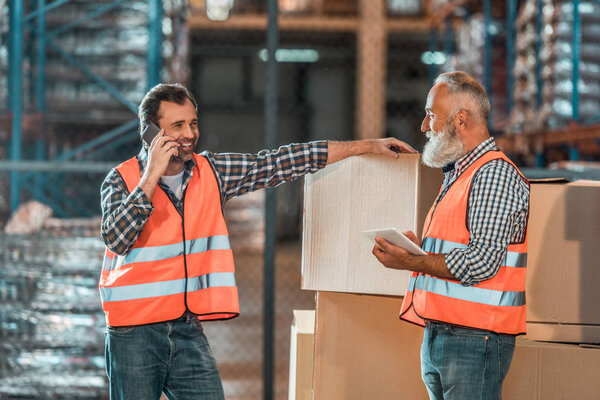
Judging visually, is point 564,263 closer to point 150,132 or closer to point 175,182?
point 175,182

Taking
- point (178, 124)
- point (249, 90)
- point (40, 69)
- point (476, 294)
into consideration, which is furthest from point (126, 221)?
point (249, 90)

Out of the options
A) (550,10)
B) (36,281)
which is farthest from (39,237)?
(550,10)

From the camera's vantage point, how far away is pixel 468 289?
7.04ft

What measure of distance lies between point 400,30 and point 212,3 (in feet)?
14.6

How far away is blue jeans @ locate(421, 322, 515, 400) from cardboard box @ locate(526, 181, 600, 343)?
0.51 metres

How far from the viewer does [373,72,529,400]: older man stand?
2.06 metres

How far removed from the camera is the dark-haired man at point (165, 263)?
2291 millimetres

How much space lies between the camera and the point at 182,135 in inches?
95.0

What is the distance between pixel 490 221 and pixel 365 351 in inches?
37.0

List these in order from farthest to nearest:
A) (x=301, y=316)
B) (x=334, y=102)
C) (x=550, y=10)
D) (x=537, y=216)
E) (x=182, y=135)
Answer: (x=334, y=102) < (x=550, y=10) < (x=301, y=316) < (x=537, y=216) < (x=182, y=135)

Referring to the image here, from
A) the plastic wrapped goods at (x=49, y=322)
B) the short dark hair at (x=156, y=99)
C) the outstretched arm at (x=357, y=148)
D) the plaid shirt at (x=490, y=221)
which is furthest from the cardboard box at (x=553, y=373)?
the plastic wrapped goods at (x=49, y=322)

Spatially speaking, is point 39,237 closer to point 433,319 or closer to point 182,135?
point 182,135

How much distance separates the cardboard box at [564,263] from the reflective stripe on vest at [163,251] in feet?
4.18

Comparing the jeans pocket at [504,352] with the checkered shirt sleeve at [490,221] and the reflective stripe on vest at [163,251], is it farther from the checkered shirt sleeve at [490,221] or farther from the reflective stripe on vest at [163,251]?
the reflective stripe on vest at [163,251]
